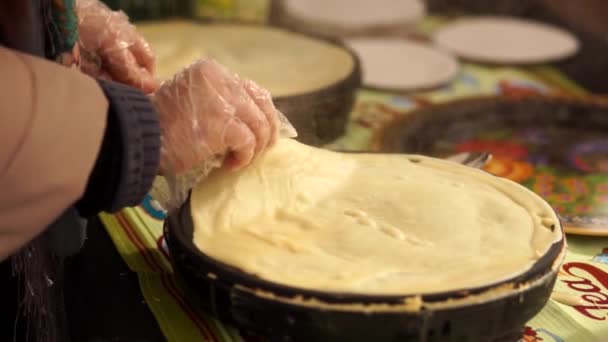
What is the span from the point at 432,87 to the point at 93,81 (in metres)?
1.12

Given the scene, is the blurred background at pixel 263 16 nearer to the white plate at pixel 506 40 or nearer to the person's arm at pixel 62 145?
the white plate at pixel 506 40

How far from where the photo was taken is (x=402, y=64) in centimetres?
188

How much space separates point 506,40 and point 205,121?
4.75 feet

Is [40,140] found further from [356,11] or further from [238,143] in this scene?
[356,11]

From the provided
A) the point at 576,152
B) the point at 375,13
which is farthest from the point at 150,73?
the point at 375,13

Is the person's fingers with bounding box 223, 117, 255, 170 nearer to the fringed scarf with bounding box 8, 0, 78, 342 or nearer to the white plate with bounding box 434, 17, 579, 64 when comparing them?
the fringed scarf with bounding box 8, 0, 78, 342

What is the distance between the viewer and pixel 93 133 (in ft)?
2.37

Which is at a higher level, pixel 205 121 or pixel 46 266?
pixel 205 121

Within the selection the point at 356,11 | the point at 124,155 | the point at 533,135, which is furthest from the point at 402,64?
the point at 124,155

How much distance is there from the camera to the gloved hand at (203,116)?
837 millimetres

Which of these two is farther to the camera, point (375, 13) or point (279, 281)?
point (375, 13)

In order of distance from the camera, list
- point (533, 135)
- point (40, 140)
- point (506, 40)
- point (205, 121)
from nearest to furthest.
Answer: point (40, 140)
point (205, 121)
point (533, 135)
point (506, 40)

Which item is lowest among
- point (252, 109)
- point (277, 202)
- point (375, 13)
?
point (375, 13)

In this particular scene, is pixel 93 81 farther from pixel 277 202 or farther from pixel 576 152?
pixel 576 152
